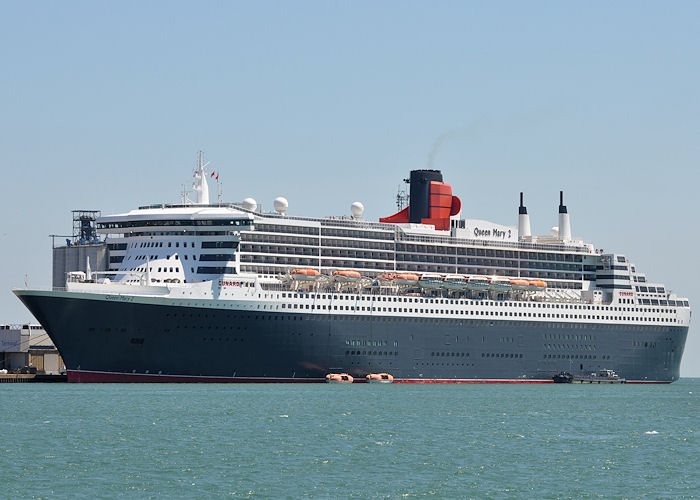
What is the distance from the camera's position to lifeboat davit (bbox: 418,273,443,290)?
3706 inches

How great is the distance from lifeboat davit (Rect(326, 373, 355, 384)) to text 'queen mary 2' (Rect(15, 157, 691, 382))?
381mm

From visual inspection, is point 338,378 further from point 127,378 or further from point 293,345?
point 127,378

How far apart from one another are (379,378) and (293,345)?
7.20m

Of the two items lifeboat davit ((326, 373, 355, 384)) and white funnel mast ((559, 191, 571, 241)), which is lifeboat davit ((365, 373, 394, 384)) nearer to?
lifeboat davit ((326, 373, 355, 384))

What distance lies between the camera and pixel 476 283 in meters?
96.4

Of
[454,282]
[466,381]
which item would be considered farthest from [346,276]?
[466,381]

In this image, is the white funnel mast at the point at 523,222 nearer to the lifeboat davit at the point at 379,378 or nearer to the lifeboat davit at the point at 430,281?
the lifeboat davit at the point at 430,281

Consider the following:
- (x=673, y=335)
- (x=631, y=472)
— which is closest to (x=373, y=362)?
(x=673, y=335)

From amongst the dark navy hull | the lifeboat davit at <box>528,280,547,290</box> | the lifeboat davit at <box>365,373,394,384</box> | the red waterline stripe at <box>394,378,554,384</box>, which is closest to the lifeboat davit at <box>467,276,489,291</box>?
the dark navy hull

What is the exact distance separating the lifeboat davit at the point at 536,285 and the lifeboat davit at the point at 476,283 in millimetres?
4651

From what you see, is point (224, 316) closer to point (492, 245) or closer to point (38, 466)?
point (492, 245)

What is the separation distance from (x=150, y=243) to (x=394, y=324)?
16.6 meters

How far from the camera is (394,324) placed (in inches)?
3570

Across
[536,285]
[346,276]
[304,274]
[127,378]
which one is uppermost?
[304,274]
